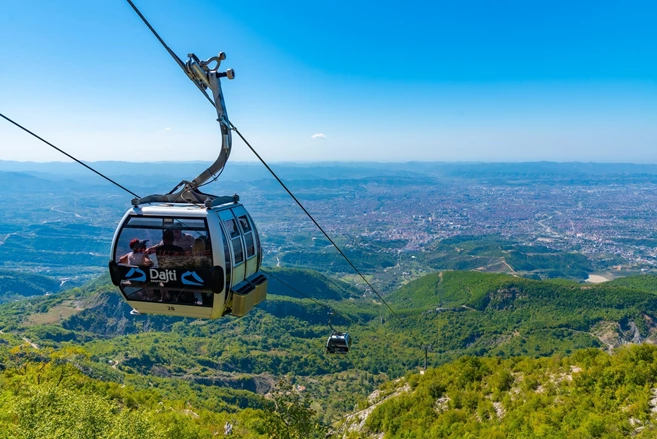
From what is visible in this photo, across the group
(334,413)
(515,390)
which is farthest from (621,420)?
(334,413)

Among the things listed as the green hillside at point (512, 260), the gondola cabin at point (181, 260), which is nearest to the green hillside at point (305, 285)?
the green hillside at point (512, 260)

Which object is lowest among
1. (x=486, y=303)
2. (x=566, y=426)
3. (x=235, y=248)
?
(x=486, y=303)

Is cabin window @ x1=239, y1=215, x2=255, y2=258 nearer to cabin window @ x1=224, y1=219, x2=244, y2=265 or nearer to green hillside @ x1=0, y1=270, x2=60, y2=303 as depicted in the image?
cabin window @ x1=224, y1=219, x2=244, y2=265

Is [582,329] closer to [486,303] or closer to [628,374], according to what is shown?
[486,303]

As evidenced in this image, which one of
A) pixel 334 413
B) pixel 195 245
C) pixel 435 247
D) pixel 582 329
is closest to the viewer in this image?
pixel 195 245

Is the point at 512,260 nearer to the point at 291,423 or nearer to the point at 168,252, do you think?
A: the point at 291,423

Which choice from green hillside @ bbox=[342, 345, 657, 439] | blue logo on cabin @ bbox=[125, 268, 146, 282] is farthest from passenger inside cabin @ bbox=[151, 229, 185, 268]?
green hillside @ bbox=[342, 345, 657, 439]

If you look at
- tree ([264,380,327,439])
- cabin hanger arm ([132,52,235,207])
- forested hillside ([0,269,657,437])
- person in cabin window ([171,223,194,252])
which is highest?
cabin hanger arm ([132,52,235,207])
